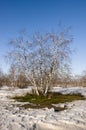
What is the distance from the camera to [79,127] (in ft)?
28.9

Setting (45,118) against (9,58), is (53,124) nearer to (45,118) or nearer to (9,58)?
(45,118)

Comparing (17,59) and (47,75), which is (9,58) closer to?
(17,59)

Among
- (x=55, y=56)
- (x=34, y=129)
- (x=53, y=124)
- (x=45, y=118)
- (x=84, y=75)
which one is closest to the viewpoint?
(x=34, y=129)

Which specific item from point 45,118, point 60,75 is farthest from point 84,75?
point 45,118

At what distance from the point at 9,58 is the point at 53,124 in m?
14.2

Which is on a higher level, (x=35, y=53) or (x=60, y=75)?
(x=35, y=53)

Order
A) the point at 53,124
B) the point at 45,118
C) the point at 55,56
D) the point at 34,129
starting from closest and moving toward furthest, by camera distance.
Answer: the point at 34,129
the point at 53,124
the point at 45,118
the point at 55,56

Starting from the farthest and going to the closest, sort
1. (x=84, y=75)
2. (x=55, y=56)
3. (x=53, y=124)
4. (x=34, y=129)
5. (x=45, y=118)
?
(x=84, y=75)
(x=55, y=56)
(x=45, y=118)
(x=53, y=124)
(x=34, y=129)

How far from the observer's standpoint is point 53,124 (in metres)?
9.20

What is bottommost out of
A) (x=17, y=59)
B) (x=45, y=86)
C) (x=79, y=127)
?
(x=79, y=127)

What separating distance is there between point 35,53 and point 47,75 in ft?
7.66

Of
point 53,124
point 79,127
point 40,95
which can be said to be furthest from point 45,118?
point 40,95

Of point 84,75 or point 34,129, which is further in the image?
point 84,75

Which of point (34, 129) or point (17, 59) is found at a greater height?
point (17, 59)
